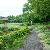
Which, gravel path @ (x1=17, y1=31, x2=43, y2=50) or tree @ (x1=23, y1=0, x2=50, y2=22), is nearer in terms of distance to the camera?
gravel path @ (x1=17, y1=31, x2=43, y2=50)

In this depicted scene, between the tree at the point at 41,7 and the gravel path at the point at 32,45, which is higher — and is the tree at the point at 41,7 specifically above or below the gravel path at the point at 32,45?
above

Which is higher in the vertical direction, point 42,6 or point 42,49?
point 42,6

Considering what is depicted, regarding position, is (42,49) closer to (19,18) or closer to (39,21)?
(39,21)

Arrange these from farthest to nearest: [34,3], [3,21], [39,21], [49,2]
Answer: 1. [39,21]
2. [34,3]
3. [49,2]
4. [3,21]

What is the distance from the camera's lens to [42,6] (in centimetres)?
4347

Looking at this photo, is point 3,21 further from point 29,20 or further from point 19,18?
point 19,18

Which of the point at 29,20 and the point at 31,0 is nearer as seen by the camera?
the point at 31,0

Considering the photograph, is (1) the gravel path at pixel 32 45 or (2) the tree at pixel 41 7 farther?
(2) the tree at pixel 41 7

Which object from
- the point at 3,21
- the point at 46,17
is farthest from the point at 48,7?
the point at 3,21

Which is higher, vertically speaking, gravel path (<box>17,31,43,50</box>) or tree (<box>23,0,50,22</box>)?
tree (<box>23,0,50,22</box>)

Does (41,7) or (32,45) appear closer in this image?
(32,45)

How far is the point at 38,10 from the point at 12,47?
29905mm

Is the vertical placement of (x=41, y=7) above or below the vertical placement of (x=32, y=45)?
above

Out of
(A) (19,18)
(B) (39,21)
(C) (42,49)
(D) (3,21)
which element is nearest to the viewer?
(C) (42,49)
